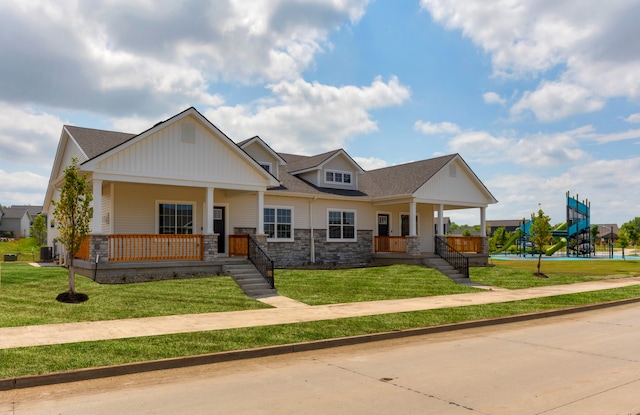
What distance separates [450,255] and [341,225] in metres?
6.06

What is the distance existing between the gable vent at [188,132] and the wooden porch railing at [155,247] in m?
3.73

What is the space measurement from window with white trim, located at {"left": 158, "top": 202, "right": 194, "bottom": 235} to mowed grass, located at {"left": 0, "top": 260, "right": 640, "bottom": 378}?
446 cm

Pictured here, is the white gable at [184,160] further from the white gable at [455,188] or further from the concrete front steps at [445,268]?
the white gable at [455,188]

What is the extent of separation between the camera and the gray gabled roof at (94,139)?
2012 cm

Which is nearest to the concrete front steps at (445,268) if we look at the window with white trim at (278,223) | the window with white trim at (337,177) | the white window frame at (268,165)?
the window with white trim at (337,177)

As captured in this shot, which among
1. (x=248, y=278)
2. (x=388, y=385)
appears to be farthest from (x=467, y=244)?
(x=388, y=385)

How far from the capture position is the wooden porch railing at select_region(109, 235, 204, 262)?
18.1m

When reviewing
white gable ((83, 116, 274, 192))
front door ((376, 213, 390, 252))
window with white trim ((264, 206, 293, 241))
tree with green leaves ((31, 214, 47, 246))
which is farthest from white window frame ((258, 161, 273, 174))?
tree with green leaves ((31, 214, 47, 246))

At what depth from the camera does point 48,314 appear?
40.7 feet

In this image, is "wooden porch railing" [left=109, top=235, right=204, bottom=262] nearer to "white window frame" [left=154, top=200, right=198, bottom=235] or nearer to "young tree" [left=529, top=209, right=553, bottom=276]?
"white window frame" [left=154, top=200, right=198, bottom=235]

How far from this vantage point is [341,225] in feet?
89.8

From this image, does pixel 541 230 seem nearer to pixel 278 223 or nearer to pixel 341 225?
pixel 341 225

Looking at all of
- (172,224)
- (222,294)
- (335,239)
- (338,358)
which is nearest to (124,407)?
(338,358)

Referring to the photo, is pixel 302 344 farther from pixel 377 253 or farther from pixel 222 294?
pixel 377 253
